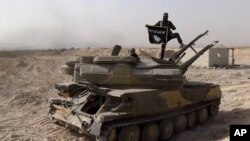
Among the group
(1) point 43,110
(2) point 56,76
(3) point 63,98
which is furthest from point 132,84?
(2) point 56,76

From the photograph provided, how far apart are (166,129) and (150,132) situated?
0.68m

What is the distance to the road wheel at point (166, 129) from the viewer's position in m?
10.7

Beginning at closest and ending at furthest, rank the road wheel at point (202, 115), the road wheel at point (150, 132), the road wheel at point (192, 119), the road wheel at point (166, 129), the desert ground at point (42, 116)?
the road wheel at point (150, 132) → the road wheel at point (166, 129) → the desert ground at point (42, 116) → the road wheel at point (192, 119) → the road wheel at point (202, 115)

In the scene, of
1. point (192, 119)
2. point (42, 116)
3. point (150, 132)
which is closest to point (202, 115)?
point (192, 119)

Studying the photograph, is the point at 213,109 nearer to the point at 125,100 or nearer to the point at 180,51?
the point at 180,51

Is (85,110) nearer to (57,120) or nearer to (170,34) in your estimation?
(57,120)

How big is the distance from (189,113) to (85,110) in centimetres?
322

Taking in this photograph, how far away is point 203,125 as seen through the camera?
497 inches

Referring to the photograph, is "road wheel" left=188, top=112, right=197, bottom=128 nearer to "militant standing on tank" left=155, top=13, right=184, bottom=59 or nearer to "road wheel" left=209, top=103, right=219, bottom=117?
"road wheel" left=209, top=103, right=219, bottom=117

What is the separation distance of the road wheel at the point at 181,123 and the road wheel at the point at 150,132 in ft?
3.30

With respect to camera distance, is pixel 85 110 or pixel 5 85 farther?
pixel 5 85

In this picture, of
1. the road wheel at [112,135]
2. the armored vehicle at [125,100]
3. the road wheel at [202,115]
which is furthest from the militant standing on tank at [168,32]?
the road wheel at [112,135]

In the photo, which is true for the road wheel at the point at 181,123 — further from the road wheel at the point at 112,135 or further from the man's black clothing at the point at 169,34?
the road wheel at the point at 112,135

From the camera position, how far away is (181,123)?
37.8ft
